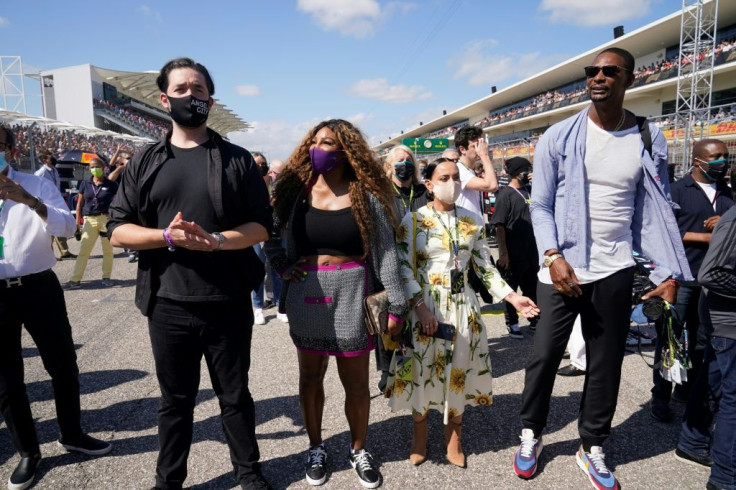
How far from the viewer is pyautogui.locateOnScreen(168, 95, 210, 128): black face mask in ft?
7.27

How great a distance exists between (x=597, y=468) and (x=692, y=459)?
68 cm

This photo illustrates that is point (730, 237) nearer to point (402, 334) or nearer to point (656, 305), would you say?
point (656, 305)

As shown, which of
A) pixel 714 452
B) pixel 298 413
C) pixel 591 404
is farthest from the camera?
pixel 298 413

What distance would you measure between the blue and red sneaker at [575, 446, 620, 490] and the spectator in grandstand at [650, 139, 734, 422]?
969mm

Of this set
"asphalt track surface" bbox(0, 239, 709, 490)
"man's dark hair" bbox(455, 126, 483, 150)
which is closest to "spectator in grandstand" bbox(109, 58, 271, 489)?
"asphalt track surface" bbox(0, 239, 709, 490)

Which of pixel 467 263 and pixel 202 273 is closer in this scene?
pixel 202 273

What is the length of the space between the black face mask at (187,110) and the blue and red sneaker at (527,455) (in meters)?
2.59

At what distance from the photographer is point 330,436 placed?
10.1 ft

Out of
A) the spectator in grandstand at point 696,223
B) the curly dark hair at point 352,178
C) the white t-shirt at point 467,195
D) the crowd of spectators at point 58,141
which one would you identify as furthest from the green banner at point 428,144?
the curly dark hair at point 352,178

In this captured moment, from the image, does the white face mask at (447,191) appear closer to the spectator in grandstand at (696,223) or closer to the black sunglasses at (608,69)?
the black sunglasses at (608,69)

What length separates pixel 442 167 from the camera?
9.32 ft

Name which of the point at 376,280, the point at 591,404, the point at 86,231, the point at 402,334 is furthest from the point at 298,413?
the point at 86,231

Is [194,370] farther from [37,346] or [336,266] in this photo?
[37,346]

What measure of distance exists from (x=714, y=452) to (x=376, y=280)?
2069mm
